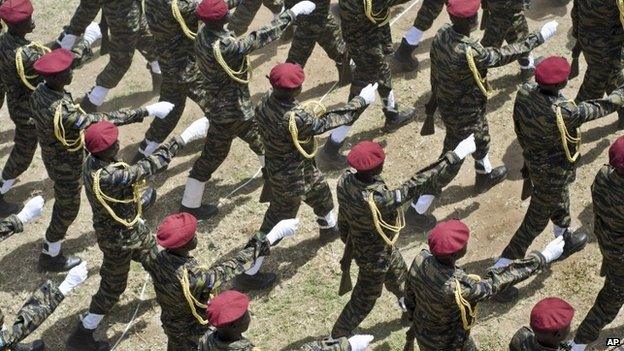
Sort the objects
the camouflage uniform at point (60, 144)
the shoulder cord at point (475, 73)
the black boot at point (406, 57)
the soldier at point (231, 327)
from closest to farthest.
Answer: the soldier at point (231, 327) → the camouflage uniform at point (60, 144) → the shoulder cord at point (475, 73) → the black boot at point (406, 57)

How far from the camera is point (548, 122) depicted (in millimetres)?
11000

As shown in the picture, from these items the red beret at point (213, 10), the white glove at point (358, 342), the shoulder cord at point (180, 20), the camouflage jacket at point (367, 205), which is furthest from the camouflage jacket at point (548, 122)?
the shoulder cord at point (180, 20)

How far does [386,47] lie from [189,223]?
4442 mm

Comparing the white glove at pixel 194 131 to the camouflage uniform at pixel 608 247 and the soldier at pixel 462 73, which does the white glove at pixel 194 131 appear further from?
the camouflage uniform at pixel 608 247

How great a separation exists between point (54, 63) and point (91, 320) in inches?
110

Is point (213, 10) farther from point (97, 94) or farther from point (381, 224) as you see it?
point (97, 94)

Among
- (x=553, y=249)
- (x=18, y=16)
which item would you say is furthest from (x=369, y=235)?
(x=18, y=16)

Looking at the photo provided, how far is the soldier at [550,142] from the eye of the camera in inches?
Answer: 431

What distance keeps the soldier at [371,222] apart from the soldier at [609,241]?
1.46 meters

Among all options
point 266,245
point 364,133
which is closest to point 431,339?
point 266,245

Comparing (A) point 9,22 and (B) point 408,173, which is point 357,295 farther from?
(A) point 9,22

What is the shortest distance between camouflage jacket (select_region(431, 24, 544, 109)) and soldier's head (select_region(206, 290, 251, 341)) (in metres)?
4.13

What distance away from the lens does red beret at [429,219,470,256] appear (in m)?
9.51

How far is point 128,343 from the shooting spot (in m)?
11.9
